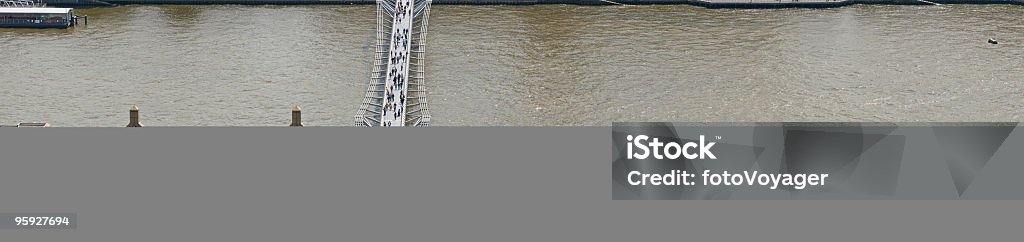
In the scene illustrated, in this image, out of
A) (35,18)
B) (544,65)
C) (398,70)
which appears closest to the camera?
(398,70)

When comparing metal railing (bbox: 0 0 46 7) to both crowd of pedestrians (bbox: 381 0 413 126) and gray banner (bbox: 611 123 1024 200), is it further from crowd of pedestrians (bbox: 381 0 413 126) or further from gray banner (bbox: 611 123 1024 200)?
gray banner (bbox: 611 123 1024 200)

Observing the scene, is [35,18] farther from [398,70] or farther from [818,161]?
[818,161]

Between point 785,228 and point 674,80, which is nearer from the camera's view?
point 785,228

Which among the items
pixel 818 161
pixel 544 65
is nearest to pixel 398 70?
pixel 544 65

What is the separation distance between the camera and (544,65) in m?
25.5

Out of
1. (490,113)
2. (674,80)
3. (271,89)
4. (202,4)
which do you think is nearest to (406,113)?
(490,113)

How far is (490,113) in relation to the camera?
71.6 ft

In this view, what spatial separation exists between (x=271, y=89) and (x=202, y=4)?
10575 millimetres

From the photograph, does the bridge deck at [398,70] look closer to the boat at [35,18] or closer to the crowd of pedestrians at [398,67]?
the crowd of pedestrians at [398,67]

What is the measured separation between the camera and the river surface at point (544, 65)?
72.4ft

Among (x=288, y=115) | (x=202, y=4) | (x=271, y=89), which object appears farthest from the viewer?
(x=202, y=4)

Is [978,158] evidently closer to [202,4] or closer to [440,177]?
[440,177]

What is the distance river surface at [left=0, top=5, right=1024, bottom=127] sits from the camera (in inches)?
869

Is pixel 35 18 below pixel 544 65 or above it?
above
